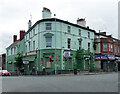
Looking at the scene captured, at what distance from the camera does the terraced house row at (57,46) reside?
107 ft

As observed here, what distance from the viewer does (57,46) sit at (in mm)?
33000

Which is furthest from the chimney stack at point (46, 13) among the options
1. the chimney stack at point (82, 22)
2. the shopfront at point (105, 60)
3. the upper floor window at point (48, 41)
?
the shopfront at point (105, 60)

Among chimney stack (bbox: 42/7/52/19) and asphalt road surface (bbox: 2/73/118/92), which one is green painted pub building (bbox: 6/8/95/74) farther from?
asphalt road surface (bbox: 2/73/118/92)

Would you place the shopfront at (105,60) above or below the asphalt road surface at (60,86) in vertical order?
above

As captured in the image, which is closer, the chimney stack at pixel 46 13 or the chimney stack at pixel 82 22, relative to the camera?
the chimney stack at pixel 46 13

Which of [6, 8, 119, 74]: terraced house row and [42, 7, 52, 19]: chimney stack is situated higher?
[42, 7, 52, 19]: chimney stack

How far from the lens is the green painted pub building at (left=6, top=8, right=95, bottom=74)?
1283 inches

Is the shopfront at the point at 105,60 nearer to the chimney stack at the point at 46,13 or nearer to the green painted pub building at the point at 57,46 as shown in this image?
the green painted pub building at the point at 57,46

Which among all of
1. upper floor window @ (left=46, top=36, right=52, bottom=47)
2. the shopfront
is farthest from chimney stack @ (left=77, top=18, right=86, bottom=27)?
upper floor window @ (left=46, top=36, right=52, bottom=47)

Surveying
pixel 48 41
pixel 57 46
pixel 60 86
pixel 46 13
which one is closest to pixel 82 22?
pixel 46 13

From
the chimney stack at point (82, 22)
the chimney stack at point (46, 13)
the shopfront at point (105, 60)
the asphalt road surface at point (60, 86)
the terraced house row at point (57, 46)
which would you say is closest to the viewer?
the asphalt road surface at point (60, 86)

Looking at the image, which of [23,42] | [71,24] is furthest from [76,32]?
[23,42]

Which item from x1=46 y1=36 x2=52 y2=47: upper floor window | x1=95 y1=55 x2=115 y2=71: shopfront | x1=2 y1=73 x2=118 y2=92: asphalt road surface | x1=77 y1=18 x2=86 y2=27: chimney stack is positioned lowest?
x1=2 y1=73 x2=118 y2=92: asphalt road surface

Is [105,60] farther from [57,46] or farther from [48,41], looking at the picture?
[48,41]
